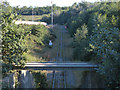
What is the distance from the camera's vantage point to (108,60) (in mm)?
4125

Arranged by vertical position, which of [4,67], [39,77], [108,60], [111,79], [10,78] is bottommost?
[39,77]

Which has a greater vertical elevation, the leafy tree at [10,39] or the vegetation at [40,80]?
the leafy tree at [10,39]

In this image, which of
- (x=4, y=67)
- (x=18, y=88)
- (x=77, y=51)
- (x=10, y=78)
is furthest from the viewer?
(x=77, y=51)

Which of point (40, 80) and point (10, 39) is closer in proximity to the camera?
point (10, 39)

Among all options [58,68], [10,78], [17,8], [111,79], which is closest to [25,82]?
[10,78]

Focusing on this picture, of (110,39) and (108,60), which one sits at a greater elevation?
(110,39)

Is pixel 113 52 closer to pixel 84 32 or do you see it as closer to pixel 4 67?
pixel 4 67

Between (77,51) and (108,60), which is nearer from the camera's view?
(108,60)

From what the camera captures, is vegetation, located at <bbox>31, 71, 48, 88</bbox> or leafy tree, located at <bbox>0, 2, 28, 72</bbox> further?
vegetation, located at <bbox>31, 71, 48, 88</bbox>

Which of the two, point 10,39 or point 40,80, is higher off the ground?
point 10,39

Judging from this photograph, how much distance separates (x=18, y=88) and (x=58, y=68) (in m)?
2.71

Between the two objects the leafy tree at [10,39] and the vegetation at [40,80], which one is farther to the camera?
the vegetation at [40,80]

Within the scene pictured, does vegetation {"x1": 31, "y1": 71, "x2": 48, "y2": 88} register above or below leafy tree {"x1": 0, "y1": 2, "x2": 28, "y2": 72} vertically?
below

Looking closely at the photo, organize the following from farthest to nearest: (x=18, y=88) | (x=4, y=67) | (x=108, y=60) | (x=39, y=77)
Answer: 1. (x=39, y=77)
2. (x=18, y=88)
3. (x=4, y=67)
4. (x=108, y=60)
